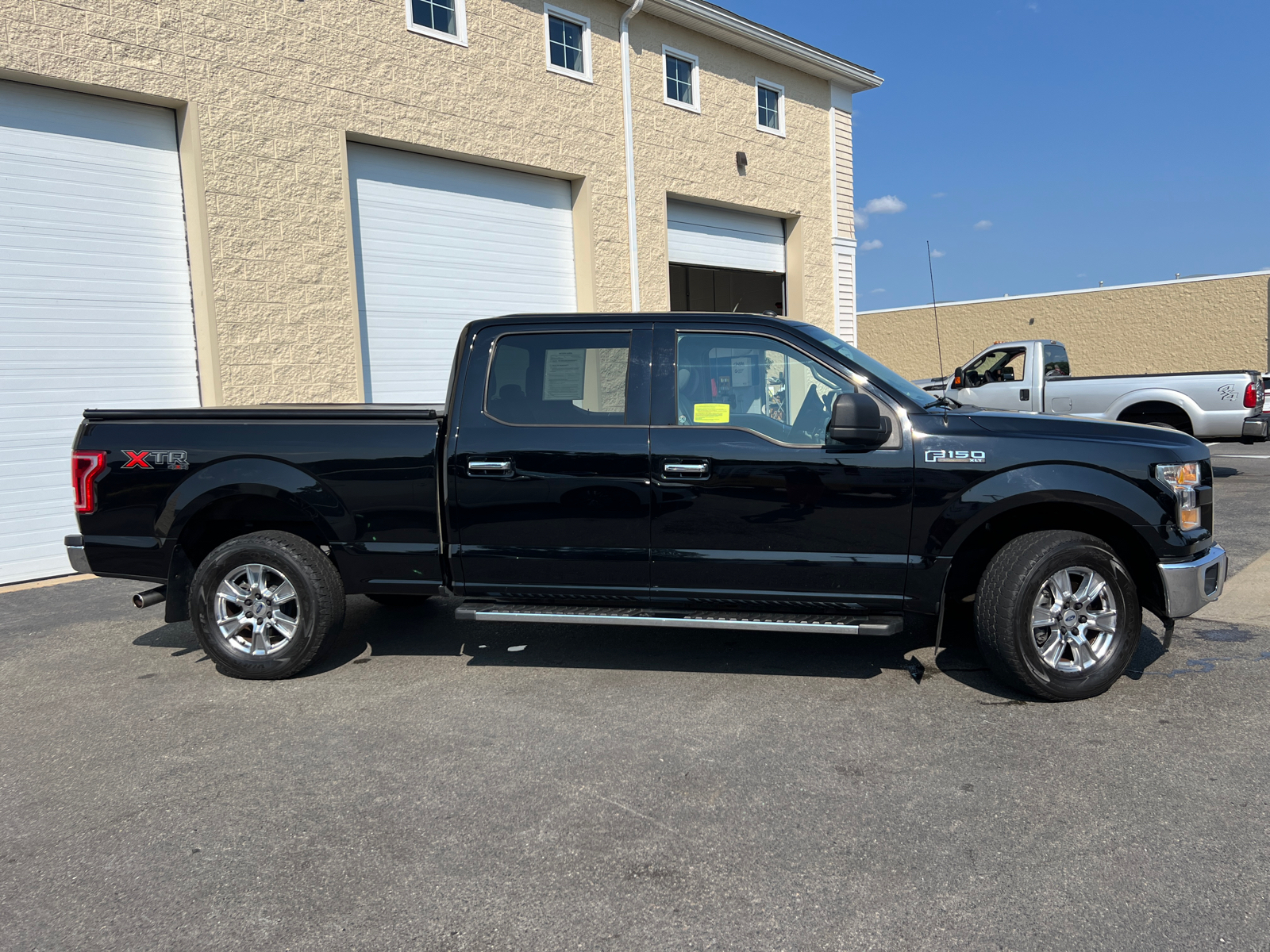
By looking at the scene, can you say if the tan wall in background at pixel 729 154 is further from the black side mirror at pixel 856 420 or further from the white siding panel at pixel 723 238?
the black side mirror at pixel 856 420

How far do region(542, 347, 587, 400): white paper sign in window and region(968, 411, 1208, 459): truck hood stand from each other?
80.3 inches

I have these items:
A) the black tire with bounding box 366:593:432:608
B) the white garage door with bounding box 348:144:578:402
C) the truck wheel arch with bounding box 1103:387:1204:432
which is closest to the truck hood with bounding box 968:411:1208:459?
the black tire with bounding box 366:593:432:608

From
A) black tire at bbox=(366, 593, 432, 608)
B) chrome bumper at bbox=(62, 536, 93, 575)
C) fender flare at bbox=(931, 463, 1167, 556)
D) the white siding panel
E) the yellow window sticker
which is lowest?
black tire at bbox=(366, 593, 432, 608)

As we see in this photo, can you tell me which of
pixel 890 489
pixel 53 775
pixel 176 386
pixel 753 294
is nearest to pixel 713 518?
pixel 890 489

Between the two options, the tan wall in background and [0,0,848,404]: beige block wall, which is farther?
the tan wall in background

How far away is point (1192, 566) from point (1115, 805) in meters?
1.50

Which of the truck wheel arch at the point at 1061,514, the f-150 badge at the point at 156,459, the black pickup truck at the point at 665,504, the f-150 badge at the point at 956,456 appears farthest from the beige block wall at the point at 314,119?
the truck wheel arch at the point at 1061,514

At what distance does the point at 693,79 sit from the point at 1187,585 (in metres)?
12.2

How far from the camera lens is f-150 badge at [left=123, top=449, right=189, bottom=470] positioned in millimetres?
4953

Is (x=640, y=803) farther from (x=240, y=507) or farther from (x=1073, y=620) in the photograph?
(x=240, y=507)

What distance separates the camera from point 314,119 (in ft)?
32.3

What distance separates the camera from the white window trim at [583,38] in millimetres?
12141

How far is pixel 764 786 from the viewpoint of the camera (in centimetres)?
353

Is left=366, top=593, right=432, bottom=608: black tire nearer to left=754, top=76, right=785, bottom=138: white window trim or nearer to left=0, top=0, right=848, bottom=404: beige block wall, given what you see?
left=0, top=0, right=848, bottom=404: beige block wall
